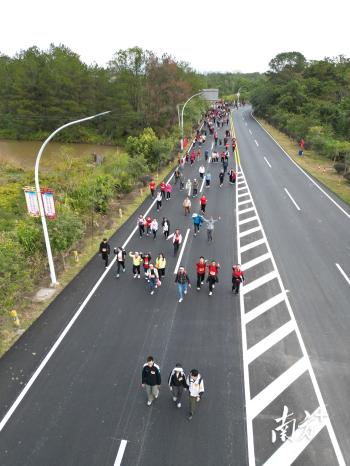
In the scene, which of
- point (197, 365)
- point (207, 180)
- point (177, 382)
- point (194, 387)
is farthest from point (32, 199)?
point (207, 180)

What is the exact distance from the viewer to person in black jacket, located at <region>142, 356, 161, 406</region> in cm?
852

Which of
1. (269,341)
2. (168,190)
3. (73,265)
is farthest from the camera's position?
(168,190)

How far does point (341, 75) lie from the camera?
202 ft

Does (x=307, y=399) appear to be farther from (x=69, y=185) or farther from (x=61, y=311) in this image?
(x=69, y=185)

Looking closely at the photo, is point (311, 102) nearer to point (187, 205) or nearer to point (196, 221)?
point (187, 205)

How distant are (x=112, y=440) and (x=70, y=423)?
4.03 feet

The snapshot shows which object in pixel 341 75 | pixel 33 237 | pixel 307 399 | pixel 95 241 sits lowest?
pixel 307 399

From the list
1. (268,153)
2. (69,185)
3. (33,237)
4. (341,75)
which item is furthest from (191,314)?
(341,75)

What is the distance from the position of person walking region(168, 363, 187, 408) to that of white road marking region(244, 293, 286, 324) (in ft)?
13.7

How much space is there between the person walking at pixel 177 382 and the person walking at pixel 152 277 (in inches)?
203

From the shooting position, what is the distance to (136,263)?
14508 mm

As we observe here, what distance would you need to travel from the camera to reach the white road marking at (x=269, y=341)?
1068 cm

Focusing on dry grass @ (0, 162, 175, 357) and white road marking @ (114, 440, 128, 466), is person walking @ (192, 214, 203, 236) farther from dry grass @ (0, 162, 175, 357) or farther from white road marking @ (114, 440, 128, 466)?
white road marking @ (114, 440, 128, 466)

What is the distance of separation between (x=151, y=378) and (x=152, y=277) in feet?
17.6
